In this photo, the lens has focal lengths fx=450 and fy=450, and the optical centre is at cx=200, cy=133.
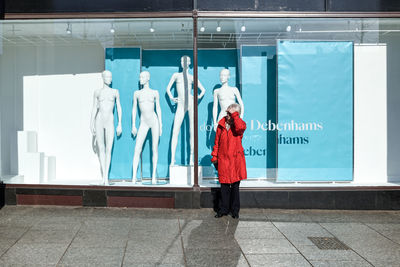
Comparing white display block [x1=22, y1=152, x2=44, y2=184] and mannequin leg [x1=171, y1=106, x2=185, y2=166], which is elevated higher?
mannequin leg [x1=171, y1=106, x2=185, y2=166]

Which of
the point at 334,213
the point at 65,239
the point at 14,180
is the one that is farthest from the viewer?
the point at 14,180

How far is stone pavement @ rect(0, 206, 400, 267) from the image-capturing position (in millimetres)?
4833

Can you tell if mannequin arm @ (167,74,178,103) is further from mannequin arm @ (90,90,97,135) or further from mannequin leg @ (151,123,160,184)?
mannequin arm @ (90,90,97,135)

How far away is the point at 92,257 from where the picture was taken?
192 inches

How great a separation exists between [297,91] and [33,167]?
196 inches

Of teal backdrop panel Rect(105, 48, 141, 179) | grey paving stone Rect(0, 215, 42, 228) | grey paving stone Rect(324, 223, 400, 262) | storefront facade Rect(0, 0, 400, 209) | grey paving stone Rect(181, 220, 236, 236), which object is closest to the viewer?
grey paving stone Rect(324, 223, 400, 262)

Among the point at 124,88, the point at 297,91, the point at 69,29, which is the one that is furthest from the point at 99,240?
the point at 297,91

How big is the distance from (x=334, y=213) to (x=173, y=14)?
4.20 metres

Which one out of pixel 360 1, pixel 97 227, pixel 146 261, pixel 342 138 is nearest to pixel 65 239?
pixel 97 227

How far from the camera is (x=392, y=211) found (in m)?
7.50

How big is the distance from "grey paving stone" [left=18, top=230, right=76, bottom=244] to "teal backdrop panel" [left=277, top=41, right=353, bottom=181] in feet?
12.8

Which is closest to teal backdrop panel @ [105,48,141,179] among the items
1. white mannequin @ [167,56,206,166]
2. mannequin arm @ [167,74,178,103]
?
mannequin arm @ [167,74,178,103]

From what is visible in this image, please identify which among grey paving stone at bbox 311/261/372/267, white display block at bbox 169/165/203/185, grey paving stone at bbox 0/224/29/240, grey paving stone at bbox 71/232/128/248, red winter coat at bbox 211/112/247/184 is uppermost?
red winter coat at bbox 211/112/247/184

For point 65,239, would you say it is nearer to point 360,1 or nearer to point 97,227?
point 97,227
